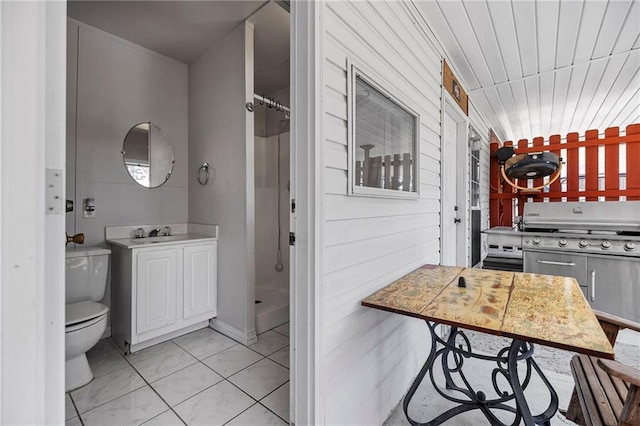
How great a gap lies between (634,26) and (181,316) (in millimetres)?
4372

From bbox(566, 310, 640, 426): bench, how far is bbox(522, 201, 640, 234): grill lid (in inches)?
82.6

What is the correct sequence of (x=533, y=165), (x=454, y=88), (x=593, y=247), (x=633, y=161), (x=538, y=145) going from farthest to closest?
1. (x=538, y=145)
2. (x=533, y=165)
3. (x=633, y=161)
4. (x=454, y=88)
5. (x=593, y=247)

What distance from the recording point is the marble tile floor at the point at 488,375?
163 centimetres

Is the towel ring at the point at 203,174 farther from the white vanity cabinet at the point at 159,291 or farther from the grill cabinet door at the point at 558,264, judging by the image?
the grill cabinet door at the point at 558,264

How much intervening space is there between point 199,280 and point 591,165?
15.9ft

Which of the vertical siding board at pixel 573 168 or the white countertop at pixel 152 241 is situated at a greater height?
the vertical siding board at pixel 573 168

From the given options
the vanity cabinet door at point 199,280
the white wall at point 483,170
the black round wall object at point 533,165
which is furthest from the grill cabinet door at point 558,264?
the vanity cabinet door at point 199,280

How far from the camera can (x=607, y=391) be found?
111 centimetres

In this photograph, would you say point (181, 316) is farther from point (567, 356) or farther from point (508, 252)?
point (508, 252)

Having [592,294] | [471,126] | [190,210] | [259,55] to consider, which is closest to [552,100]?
[471,126]

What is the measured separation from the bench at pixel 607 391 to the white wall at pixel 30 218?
157cm

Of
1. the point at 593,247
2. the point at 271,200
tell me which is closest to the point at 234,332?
the point at 271,200

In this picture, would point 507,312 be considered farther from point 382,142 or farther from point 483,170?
point 483,170

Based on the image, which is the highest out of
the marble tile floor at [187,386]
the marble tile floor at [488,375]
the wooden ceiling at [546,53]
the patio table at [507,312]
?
the wooden ceiling at [546,53]
